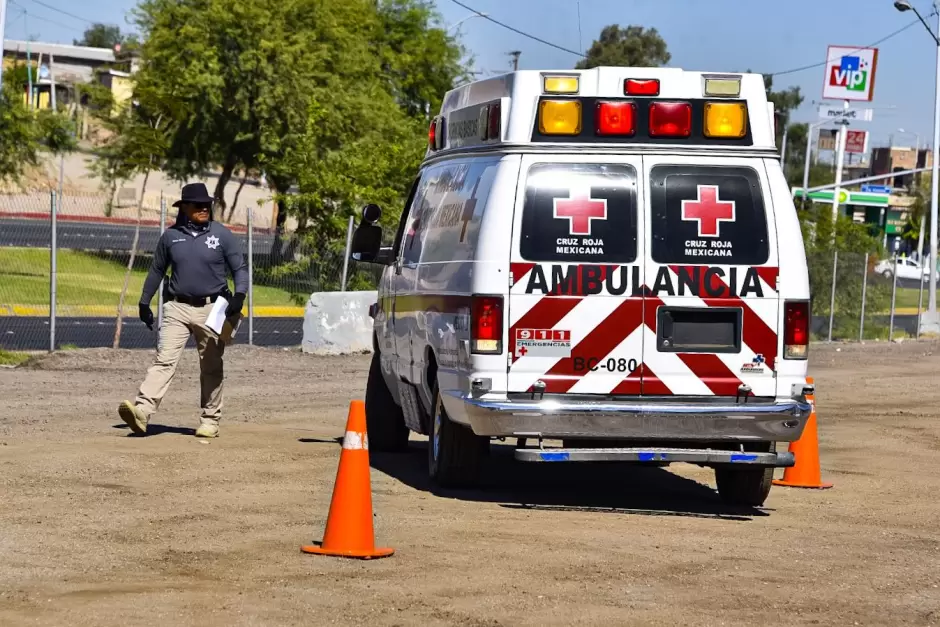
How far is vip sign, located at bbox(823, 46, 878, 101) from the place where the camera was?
71500 mm

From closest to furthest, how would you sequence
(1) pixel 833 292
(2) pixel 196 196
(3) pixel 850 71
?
(2) pixel 196 196, (1) pixel 833 292, (3) pixel 850 71

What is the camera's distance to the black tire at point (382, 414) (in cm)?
1240

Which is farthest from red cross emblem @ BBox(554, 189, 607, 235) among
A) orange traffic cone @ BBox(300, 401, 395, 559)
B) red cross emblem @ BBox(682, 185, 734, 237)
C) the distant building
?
the distant building

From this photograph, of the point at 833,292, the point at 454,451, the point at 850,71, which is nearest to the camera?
the point at 454,451

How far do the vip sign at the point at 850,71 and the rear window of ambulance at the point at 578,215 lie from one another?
64.2 meters

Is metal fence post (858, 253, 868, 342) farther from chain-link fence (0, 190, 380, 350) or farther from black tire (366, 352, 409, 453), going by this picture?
black tire (366, 352, 409, 453)

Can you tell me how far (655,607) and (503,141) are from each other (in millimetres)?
3690

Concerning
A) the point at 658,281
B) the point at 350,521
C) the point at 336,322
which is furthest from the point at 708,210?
the point at 336,322

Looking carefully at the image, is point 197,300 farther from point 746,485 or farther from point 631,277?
point 746,485

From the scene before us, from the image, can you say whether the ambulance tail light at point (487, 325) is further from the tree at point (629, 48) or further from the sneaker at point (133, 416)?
the tree at point (629, 48)

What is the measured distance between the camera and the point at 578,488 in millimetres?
10992

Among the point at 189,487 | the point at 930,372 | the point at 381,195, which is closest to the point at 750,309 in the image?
the point at 189,487

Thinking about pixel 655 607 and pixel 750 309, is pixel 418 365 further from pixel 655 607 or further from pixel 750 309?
pixel 655 607

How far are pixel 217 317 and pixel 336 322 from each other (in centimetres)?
1003
